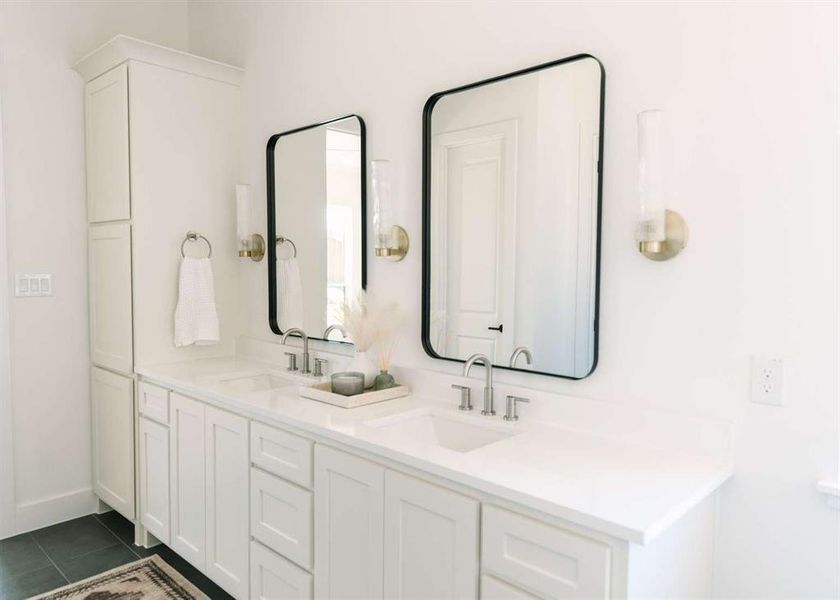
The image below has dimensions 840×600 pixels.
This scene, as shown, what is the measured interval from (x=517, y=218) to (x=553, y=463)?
79 centimetres

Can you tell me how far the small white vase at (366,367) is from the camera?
230 centimetres

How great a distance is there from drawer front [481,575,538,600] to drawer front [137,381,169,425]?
1673 millimetres

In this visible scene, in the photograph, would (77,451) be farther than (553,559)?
Yes

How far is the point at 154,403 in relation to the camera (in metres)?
2.72

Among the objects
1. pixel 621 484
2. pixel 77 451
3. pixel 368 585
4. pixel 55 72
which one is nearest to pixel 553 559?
pixel 621 484

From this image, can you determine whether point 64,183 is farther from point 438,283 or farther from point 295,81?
point 438,283

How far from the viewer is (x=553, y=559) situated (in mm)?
1338

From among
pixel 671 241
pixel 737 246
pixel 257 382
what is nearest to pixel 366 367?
pixel 257 382

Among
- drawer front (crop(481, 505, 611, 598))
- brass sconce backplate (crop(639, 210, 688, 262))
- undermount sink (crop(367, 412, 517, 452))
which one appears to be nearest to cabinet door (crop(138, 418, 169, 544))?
undermount sink (crop(367, 412, 517, 452))

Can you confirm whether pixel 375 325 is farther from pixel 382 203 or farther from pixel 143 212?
pixel 143 212

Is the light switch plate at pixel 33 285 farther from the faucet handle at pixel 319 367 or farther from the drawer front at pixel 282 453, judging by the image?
the drawer front at pixel 282 453

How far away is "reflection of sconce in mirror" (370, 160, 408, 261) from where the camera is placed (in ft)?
7.63

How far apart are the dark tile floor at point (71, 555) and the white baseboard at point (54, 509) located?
33 millimetres

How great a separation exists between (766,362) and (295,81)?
7.19 feet
